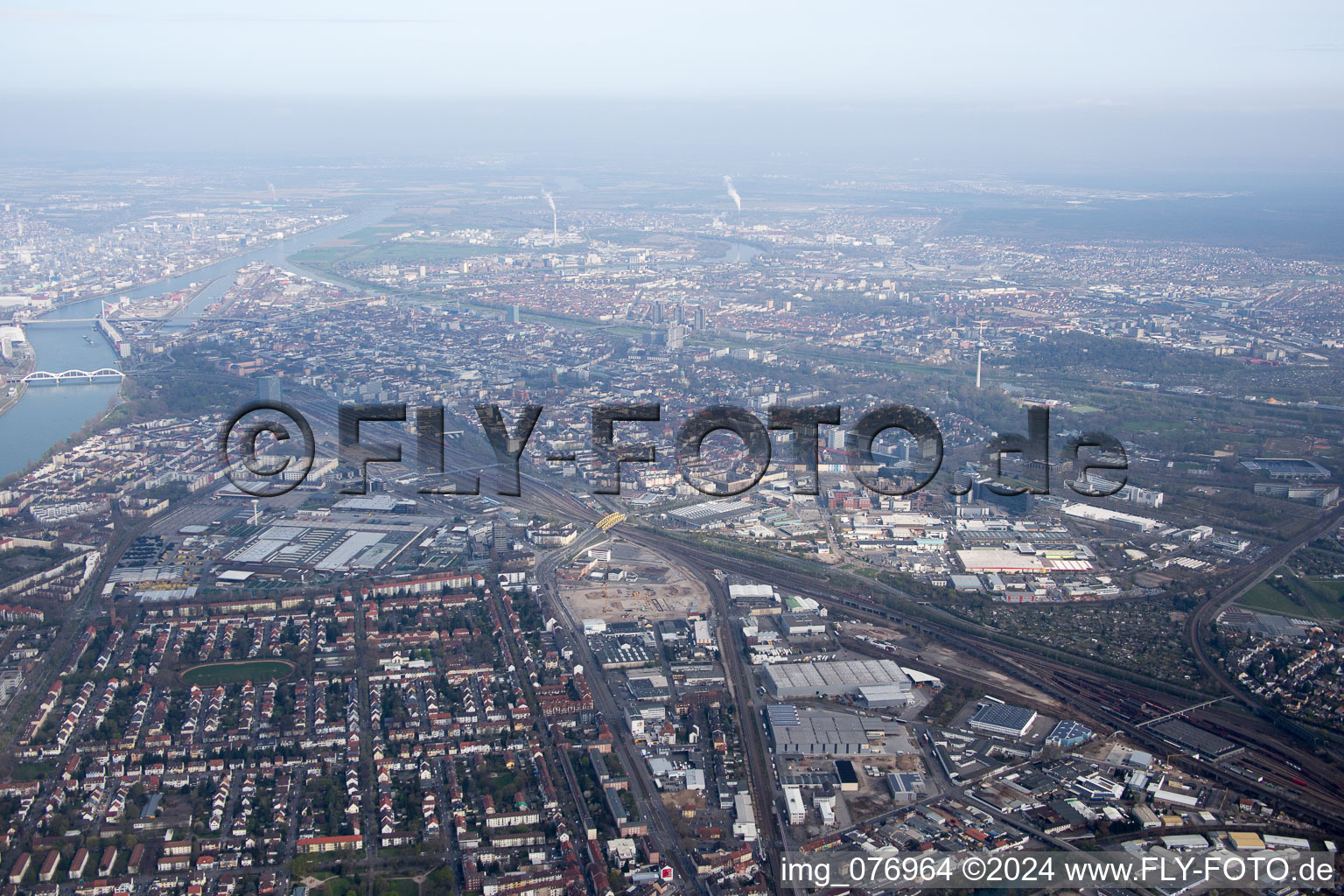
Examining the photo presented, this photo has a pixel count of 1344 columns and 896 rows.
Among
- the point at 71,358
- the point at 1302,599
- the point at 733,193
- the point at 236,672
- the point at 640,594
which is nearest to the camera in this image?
the point at 236,672

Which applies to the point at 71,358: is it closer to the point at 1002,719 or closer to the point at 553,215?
the point at 1002,719

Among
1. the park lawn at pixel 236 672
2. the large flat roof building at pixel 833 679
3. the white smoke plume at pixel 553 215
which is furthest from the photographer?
the white smoke plume at pixel 553 215

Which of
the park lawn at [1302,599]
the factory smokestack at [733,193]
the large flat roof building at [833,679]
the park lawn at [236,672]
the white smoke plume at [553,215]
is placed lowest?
the park lawn at [236,672]

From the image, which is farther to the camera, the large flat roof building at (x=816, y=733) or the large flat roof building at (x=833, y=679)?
the large flat roof building at (x=833, y=679)

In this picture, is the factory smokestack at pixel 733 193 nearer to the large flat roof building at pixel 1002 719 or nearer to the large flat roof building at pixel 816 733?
the large flat roof building at pixel 1002 719

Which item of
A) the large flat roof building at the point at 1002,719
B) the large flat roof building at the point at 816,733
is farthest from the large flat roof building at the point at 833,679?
the large flat roof building at the point at 1002,719

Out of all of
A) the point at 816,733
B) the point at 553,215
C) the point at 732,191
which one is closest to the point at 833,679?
the point at 816,733

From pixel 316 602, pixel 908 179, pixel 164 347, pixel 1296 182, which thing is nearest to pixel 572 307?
pixel 164 347
